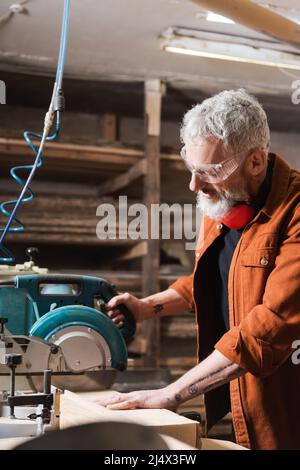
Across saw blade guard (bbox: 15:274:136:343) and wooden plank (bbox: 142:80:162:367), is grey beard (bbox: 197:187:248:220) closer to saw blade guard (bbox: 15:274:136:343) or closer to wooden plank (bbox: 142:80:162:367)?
saw blade guard (bbox: 15:274:136:343)

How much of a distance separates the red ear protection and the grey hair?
0.16 metres

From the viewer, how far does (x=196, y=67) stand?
12.5 feet

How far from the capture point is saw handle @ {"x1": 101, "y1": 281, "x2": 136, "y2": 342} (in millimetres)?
1687

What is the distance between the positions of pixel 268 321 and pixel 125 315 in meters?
0.51

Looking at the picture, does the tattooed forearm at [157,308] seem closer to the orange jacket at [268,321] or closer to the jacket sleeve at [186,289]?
the jacket sleeve at [186,289]

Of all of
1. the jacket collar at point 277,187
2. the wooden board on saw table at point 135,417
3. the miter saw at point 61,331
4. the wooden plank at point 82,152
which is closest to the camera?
the wooden board on saw table at point 135,417

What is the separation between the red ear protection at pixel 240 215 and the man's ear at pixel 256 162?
0.30ft

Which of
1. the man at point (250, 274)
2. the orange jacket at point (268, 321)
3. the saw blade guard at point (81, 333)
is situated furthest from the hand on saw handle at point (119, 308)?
the orange jacket at point (268, 321)

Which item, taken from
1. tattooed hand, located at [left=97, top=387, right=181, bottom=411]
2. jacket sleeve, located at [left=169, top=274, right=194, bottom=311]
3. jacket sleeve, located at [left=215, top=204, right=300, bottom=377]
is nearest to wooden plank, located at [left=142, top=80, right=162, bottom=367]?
jacket sleeve, located at [left=169, top=274, right=194, bottom=311]

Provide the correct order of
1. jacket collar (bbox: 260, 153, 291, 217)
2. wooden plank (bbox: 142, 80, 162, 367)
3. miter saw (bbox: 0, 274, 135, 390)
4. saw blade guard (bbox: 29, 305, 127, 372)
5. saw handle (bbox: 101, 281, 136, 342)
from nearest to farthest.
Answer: miter saw (bbox: 0, 274, 135, 390) < saw blade guard (bbox: 29, 305, 127, 372) < jacket collar (bbox: 260, 153, 291, 217) < saw handle (bbox: 101, 281, 136, 342) < wooden plank (bbox: 142, 80, 162, 367)

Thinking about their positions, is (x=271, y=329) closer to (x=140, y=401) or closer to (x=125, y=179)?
(x=140, y=401)

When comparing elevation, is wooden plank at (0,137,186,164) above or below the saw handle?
above

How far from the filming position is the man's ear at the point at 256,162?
1603 mm
